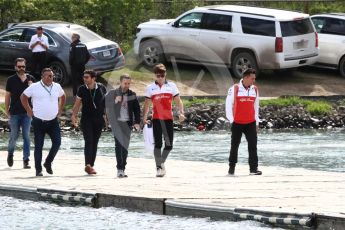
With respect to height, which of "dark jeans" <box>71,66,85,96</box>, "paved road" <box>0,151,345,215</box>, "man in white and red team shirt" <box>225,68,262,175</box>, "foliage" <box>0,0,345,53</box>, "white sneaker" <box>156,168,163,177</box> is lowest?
"paved road" <box>0,151,345,215</box>

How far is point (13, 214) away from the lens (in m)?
15.5

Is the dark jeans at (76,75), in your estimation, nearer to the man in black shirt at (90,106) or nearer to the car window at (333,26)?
the car window at (333,26)

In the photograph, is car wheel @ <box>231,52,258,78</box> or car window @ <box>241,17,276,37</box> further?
car wheel @ <box>231,52,258,78</box>

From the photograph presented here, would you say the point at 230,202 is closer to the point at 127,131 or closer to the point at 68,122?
the point at 127,131

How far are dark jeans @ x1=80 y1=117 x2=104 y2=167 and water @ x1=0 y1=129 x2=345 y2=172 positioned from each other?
15.0 feet


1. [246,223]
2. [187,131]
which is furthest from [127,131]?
[187,131]

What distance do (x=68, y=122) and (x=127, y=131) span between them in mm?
10928

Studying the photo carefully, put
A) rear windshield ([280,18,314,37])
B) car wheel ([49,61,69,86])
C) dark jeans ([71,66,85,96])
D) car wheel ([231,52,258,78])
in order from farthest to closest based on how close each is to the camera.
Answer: car wheel ([231,52,258,78]) → rear windshield ([280,18,314,37]) → car wheel ([49,61,69,86]) → dark jeans ([71,66,85,96])

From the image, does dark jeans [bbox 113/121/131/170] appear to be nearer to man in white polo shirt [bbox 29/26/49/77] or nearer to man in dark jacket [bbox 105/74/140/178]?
man in dark jacket [bbox 105/74/140/178]

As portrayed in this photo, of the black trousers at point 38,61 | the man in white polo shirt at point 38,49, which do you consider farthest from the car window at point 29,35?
the black trousers at point 38,61

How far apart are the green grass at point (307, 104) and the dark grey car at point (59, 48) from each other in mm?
4235

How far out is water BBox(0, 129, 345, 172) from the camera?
75.4 feet

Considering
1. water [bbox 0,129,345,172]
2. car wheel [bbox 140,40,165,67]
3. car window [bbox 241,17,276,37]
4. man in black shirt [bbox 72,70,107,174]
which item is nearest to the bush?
water [bbox 0,129,345,172]

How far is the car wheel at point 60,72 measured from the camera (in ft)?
100
